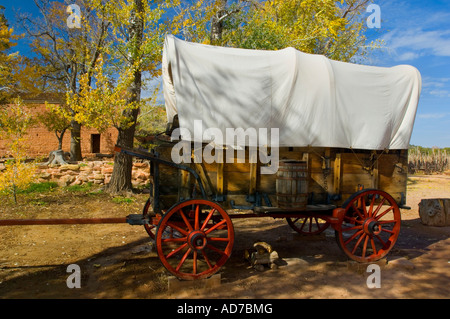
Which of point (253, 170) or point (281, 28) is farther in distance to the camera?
point (281, 28)

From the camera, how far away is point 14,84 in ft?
56.2

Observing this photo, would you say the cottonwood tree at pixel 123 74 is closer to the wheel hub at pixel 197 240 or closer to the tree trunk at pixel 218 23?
the tree trunk at pixel 218 23

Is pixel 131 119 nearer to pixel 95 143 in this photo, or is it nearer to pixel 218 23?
pixel 218 23

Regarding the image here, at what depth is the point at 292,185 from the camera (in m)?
3.50

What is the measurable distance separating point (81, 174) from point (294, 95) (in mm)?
8779

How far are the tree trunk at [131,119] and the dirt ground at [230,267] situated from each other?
2.82 m

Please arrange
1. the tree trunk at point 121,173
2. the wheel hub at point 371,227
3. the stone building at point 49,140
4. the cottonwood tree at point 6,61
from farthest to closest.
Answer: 1. the stone building at point 49,140
2. the cottonwood tree at point 6,61
3. the tree trunk at point 121,173
4. the wheel hub at point 371,227

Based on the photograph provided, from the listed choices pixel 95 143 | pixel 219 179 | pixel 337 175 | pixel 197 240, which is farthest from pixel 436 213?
pixel 95 143

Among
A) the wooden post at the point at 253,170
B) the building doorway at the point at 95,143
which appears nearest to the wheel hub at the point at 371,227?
the wooden post at the point at 253,170

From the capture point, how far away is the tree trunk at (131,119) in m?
8.05

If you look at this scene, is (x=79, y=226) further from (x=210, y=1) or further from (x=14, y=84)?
(x=14, y=84)

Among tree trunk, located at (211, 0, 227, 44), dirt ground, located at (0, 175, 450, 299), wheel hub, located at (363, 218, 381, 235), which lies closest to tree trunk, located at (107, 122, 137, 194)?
dirt ground, located at (0, 175, 450, 299)
